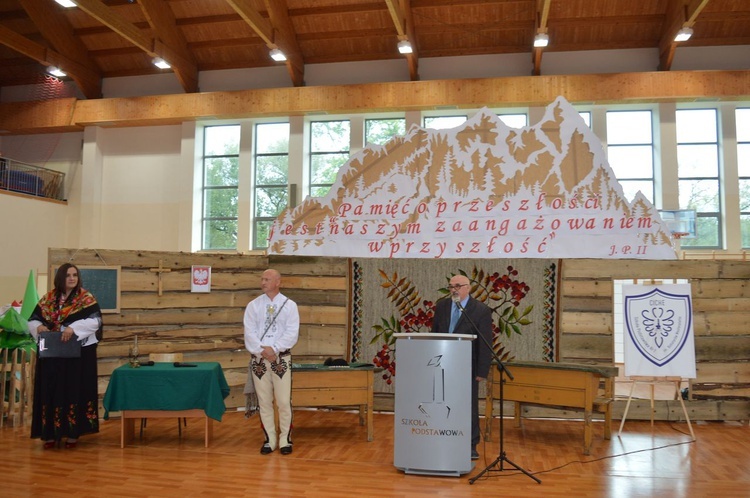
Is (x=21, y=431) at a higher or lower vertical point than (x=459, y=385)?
lower

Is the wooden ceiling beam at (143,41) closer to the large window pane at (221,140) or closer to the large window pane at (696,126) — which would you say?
the large window pane at (221,140)

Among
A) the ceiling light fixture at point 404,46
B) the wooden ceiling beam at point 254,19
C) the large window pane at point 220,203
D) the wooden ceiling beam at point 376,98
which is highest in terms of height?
the wooden ceiling beam at point 254,19

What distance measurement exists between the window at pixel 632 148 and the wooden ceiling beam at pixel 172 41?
867 cm

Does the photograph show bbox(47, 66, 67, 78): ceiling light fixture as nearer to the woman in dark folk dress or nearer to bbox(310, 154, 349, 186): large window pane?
bbox(310, 154, 349, 186): large window pane

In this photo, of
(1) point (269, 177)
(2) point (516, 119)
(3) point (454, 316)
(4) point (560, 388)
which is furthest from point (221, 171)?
(4) point (560, 388)

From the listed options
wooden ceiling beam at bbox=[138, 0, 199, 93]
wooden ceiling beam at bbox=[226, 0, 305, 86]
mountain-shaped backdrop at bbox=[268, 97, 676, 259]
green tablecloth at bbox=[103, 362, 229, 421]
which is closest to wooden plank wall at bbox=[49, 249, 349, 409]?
mountain-shaped backdrop at bbox=[268, 97, 676, 259]

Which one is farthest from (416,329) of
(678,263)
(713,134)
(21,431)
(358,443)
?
(713,134)

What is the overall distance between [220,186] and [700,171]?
9.87 meters

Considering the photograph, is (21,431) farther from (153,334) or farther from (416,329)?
(416,329)

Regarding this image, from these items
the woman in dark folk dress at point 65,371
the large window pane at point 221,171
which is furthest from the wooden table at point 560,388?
the large window pane at point 221,171

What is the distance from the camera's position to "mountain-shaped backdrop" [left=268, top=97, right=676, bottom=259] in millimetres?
6809

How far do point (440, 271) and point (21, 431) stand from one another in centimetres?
470

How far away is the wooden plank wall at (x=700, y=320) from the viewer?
7.36 metres

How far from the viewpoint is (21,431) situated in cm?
665
